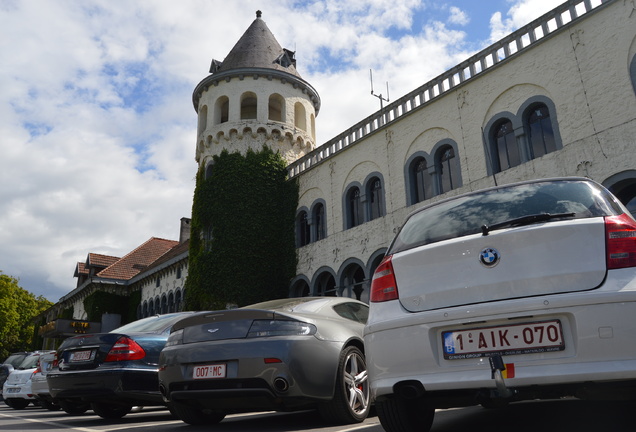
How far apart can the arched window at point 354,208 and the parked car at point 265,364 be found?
14.6m

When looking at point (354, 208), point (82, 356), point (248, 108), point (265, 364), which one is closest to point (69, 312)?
point (248, 108)

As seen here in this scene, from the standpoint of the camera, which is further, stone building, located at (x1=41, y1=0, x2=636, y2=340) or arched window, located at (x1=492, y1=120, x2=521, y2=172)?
arched window, located at (x1=492, y1=120, x2=521, y2=172)

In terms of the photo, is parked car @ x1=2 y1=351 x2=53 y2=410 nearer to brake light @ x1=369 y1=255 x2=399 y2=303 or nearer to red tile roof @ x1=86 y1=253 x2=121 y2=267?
brake light @ x1=369 y1=255 x2=399 y2=303

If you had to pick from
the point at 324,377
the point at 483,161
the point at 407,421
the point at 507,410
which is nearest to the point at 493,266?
the point at 407,421

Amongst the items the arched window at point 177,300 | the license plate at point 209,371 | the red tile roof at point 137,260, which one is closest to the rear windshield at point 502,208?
the license plate at point 209,371

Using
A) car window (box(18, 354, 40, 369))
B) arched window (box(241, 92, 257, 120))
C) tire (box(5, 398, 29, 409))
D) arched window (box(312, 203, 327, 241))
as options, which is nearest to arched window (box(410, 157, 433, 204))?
arched window (box(312, 203, 327, 241))

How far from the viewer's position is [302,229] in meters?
22.5

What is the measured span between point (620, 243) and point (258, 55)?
26403mm

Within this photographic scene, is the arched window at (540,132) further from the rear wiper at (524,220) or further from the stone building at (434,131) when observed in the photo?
the rear wiper at (524,220)

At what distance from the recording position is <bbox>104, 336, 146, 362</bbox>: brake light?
19.3 feet

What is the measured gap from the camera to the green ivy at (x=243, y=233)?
22.1 meters

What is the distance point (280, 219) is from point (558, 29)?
13.9m

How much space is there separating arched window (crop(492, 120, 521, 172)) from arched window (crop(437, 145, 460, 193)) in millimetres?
1389

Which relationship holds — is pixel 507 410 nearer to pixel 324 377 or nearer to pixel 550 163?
pixel 324 377
